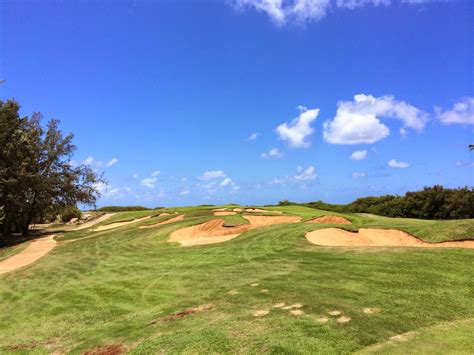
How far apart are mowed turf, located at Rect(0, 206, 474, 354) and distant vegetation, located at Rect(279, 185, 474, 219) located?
105 ft

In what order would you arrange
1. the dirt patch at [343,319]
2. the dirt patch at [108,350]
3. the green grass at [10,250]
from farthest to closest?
the green grass at [10,250]
the dirt patch at [108,350]
the dirt patch at [343,319]

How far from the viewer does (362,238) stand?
62.9 feet

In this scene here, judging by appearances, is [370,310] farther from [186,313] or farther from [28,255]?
[28,255]

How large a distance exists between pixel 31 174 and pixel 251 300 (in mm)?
30748

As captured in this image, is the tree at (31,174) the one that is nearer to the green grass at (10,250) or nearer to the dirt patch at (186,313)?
the green grass at (10,250)

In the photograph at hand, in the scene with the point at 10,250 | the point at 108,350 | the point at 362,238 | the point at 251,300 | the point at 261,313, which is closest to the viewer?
the point at 108,350

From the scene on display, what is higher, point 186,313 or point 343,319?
point 343,319

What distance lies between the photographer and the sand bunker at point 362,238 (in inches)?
690

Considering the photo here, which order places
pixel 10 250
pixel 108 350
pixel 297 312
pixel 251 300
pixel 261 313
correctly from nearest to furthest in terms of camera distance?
pixel 108 350 → pixel 297 312 → pixel 261 313 → pixel 251 300 → pixel 10 250

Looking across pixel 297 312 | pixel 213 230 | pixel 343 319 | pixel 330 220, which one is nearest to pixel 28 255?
→ pixel 213 230

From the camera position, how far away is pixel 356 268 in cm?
1214

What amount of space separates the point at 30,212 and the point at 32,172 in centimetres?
521

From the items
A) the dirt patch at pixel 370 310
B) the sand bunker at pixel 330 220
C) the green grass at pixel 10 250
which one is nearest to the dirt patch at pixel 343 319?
the dirt patch at pixel 370 310

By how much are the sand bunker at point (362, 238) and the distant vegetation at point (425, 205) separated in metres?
31.5
